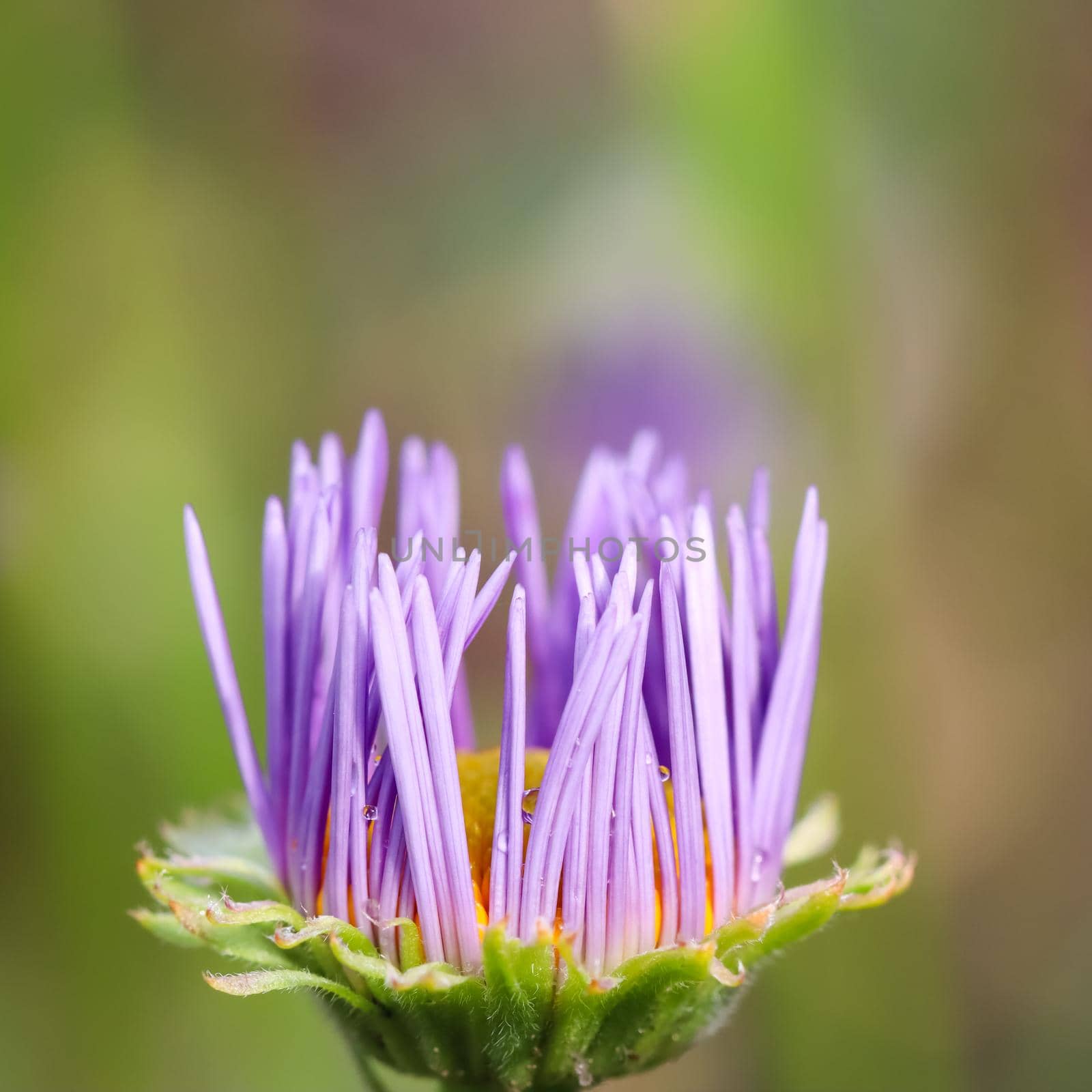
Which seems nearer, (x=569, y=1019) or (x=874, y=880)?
(x=569, y=1019)

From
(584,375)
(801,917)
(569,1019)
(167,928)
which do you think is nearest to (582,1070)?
(569,1019)

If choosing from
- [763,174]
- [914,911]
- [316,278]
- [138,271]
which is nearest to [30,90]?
[138,271]

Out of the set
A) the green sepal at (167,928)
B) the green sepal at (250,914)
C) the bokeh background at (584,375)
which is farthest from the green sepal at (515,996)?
the bokeh background at (584,375)

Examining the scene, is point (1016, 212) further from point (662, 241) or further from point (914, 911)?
point (914, 911)

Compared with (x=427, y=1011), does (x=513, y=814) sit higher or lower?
higher

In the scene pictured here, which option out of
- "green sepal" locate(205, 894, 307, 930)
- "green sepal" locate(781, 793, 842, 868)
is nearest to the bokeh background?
"green sepal" locate(781, 793, 842, 868)

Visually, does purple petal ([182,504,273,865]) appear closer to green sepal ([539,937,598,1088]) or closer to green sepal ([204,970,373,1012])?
green sepal ([204,970,373,1012])

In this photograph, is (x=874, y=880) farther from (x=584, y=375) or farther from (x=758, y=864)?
(x=584, y=375)
